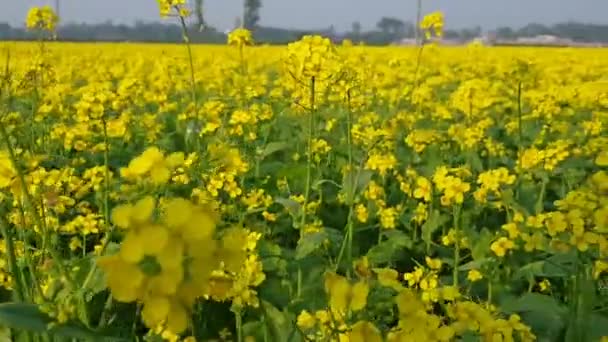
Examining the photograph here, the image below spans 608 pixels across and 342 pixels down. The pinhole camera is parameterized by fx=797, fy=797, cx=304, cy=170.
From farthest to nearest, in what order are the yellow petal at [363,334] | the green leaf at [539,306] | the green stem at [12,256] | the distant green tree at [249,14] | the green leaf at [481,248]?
the distant green tree at [249,14], the green leaf at [481,248], the green leaf at [539,306], the green stem at [12,256], the yellow petal at [363,334]

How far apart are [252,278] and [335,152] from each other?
2.26 metres

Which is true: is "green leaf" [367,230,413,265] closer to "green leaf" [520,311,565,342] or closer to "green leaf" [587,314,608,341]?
"green leaf" [520,311,565,342]

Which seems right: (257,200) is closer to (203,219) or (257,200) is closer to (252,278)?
(252,278)

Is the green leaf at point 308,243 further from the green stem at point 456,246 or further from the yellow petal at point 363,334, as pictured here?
the yellow petal at point 363,334

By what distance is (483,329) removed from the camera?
3.40 ft

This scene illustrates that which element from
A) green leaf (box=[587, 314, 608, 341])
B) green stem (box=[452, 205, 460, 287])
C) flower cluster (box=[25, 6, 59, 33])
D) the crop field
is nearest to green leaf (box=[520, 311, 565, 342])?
the crop field

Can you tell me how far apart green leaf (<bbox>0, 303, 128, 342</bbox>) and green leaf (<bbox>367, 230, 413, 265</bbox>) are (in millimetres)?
1433

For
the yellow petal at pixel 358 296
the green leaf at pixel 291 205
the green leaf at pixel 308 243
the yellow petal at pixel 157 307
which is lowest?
the green leaf at pixel 308 243

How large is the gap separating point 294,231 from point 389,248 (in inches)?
20.0

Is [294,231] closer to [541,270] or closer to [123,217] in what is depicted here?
[541,270]

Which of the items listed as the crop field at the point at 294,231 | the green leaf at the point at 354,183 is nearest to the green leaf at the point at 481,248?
the crop field at the point at 294,231

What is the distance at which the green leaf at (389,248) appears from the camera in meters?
2.43

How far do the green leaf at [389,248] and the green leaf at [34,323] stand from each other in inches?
56.4

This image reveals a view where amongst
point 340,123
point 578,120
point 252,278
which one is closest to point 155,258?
point 252,278
